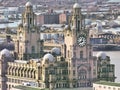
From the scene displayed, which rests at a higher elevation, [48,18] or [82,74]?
[82,74]

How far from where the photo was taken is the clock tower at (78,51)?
42.5 meters

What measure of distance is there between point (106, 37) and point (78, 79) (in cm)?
4437

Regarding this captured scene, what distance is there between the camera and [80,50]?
42.7m

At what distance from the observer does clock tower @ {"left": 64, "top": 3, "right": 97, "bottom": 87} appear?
42500 mm

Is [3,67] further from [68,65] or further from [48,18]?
[48,18]

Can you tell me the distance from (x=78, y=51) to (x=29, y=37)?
11.0 ft

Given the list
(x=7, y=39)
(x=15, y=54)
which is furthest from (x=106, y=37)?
(x=15, y=54)

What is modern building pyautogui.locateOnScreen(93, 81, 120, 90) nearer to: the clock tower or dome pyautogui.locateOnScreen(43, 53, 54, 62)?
the clock tower

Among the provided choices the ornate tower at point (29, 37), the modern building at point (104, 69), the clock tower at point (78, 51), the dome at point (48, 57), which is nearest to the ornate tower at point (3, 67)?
the ornate tower at point (29, 37)

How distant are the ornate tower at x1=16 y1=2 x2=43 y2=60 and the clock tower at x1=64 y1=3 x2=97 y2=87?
2599 millimetres

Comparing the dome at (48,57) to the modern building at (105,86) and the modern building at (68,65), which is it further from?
the modern building at (105,86)

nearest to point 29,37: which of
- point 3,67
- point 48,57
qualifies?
point 3,67

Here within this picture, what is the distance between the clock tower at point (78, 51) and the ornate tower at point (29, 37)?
2.60 meters

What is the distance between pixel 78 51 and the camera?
42.6 metres
